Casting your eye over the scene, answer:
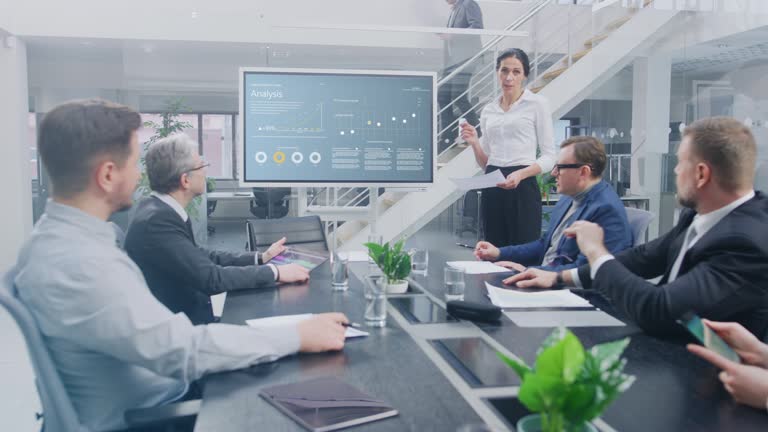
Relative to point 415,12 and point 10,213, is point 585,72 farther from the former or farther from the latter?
point 10,213

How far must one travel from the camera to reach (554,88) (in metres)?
5.82

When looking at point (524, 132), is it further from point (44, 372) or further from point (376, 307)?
point (44, 372)

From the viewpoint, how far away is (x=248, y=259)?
2713 millimetres

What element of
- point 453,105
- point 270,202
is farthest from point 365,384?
point 270,202

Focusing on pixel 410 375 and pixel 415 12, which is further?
pixel 415 12

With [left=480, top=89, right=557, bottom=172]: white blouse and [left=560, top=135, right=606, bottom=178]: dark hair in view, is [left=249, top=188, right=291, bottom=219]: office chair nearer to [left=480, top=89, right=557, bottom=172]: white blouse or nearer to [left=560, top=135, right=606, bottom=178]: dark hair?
[left=480, top=89, right=557, bottom=172]: white blouse

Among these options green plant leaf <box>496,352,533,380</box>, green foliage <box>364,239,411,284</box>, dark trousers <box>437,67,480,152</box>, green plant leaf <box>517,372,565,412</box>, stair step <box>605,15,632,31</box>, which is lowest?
green foliage <box>364,239,411,284</box>

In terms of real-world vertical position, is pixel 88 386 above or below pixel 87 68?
below

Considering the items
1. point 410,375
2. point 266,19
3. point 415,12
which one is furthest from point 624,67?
point 410,375

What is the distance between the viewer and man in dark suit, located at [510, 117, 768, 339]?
1.56m

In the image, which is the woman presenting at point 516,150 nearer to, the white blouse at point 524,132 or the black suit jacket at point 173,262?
the white blouse at point 524,132

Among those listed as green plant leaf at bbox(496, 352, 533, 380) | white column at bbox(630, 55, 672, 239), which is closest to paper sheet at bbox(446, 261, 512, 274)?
green plant leaf at bbox(496, 352, 533, 380)

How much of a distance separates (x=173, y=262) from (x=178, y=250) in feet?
0.15

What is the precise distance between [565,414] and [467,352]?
822 millimetres
